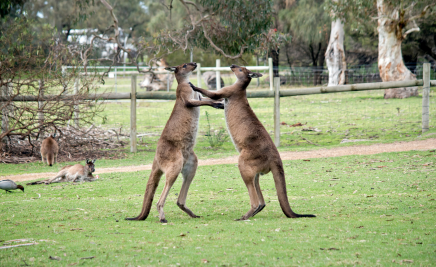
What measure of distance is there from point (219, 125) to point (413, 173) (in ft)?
31.1

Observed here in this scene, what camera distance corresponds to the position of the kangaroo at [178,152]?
228 inches

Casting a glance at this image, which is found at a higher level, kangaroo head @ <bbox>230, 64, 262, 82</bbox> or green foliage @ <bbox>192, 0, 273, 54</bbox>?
green foliage @ <bbox>192, 0, 273, 54</bbox>

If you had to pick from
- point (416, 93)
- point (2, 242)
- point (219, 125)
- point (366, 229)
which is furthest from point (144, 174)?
point (416, 93)

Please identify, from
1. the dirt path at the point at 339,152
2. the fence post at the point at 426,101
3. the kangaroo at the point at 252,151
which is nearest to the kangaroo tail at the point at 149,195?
the kangaroo at the point at 252,151

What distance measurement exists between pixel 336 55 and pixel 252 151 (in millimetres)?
22961

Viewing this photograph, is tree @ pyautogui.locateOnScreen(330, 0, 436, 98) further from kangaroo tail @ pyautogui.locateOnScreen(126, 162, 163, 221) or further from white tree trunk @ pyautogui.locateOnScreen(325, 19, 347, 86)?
kangaroo tail @ pyautogui.locateOnScreen(126, 162, 163, 221)

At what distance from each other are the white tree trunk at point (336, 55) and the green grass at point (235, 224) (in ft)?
62.9

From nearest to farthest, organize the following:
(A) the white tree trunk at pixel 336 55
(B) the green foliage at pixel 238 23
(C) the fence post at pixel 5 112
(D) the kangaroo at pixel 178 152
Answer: (D) the kangaroo at pixel 178 152 < (C) the fence post at pixel 5 112 < (B) the green foliage at pixel 238 23 < (A) the white tree trunk at pixel 336 55

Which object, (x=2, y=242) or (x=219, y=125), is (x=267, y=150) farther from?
(x=219, y=125)

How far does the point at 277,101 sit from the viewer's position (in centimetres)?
1273

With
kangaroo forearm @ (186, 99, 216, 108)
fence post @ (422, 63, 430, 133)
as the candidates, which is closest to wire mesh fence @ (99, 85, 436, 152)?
fence post @ (422, 63, 430, 133)

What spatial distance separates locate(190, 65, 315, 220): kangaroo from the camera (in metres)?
5.68

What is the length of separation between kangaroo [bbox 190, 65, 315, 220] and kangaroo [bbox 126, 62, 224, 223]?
0.24 metres

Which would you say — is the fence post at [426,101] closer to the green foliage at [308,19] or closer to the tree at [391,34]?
the tree at [391,34]
